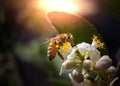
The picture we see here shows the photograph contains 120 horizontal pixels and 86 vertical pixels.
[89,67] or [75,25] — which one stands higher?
[75,25]

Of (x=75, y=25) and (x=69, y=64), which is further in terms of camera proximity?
(x=75, y=25)

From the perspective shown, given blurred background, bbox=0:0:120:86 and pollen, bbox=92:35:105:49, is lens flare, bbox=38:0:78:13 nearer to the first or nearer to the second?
blurred background, bbox=0:0:120:86

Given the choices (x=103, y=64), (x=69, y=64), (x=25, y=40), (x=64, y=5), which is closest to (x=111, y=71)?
(x=103, y=64)

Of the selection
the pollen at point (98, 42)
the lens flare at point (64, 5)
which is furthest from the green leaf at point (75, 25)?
the lens flare at point (64, 5)

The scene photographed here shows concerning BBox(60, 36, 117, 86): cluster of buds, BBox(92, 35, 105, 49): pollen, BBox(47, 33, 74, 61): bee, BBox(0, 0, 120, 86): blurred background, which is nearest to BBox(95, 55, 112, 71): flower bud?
BBox(60, 36, 117, 86): cluster of buds

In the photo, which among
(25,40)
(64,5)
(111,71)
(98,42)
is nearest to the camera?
(111,71)

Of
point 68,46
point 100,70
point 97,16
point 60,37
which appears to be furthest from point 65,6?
point 100,70

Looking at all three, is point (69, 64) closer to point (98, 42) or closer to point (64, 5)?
point (98, 42)

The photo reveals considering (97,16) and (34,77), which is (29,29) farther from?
(97,16)
